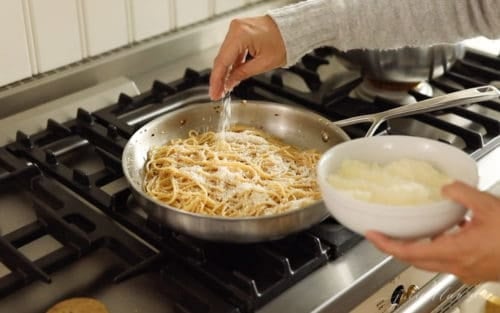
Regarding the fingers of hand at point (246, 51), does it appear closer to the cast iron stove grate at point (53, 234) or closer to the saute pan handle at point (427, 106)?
the saute pan handle at point (427, 106)

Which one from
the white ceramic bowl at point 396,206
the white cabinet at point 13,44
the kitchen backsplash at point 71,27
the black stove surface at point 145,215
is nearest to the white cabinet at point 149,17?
the kitchen backsplash at point 71,27

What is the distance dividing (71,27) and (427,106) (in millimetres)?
591

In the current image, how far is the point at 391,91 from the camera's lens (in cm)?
134

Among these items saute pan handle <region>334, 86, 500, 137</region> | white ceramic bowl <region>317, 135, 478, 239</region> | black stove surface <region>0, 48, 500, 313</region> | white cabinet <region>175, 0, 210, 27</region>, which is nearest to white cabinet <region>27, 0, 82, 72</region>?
black stove surface <region>0, 48, 500, 313</region>

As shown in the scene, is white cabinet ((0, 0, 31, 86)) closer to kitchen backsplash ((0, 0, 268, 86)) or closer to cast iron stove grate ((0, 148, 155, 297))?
kitchen backsplash ((0, 0, 268, 86))

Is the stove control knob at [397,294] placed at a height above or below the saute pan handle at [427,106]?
below

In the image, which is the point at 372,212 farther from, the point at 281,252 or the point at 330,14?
the point at 330,14

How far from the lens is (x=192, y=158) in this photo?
1084 mm

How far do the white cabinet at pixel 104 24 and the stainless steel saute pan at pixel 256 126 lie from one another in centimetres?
25

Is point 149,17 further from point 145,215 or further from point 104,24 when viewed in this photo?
point 145,215

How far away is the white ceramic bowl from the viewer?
2.42 ft

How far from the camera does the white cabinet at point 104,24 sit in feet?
4.13

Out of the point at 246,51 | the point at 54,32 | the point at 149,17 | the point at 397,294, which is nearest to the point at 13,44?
the point at 54,32

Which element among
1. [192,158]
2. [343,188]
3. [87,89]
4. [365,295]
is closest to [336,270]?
[365,295]
